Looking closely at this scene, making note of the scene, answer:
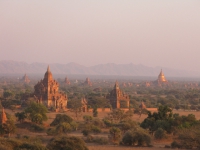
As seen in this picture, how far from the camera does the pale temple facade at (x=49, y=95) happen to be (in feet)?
175

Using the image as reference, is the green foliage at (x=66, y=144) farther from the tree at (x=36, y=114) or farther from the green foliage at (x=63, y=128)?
the tree at (x=36, y=114)

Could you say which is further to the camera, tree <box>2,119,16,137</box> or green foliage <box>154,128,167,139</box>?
tree <box>2,119,16,137</box>

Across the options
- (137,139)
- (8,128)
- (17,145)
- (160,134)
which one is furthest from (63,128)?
(17,145)

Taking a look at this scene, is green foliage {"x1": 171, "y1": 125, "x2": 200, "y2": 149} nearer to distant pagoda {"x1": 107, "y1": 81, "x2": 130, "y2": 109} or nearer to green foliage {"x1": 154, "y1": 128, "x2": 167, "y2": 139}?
green foliage {"x1": 154, "y1": 128, "x2": 167, "y2": 139}

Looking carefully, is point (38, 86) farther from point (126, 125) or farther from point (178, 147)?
point (178, 147)

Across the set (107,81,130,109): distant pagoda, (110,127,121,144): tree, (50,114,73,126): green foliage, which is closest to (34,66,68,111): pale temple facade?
(107,81,130,109): distant pagoda

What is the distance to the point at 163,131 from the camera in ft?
95.5

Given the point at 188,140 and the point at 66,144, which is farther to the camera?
the point at 188,140

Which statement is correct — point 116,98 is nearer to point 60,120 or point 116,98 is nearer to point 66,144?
point 60,120

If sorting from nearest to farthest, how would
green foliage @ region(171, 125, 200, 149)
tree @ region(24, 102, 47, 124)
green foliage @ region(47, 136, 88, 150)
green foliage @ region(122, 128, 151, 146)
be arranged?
green foliage @ region(47, 136, 88, 150)
green foliage @ region(171, 125, 200, 149)
green foliage @ region(122, 128, 151, 146)
tree @ region(24, 102, 47, 124)

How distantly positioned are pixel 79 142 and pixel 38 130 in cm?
1223

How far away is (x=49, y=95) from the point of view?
53.5 meters

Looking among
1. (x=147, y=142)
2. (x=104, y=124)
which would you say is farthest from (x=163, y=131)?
(x=104, y=124)

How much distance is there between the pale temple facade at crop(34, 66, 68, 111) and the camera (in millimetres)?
53219
